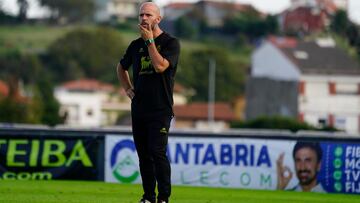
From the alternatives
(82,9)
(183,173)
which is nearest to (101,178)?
(183,173)

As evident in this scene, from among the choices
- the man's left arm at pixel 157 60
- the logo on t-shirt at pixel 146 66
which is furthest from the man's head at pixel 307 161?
the man's left arm at pixel 157 60

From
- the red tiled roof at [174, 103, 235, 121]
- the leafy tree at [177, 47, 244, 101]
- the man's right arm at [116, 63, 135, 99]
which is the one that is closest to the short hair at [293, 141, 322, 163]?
the man's right arm at [116, 63, 135, 99]

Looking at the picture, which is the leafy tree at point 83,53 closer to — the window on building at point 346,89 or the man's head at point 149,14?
the window on building at point 346,89

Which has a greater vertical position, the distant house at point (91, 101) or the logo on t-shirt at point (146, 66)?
the distant house at point (91, 101)

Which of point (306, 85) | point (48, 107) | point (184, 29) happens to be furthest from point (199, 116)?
point (184, 29)

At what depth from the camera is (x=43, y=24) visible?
→ 19588 centimetres

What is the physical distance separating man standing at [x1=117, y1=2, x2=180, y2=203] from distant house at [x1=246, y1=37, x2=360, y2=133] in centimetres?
7966

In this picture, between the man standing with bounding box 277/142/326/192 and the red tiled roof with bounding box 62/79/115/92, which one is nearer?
the man standing with bounding box 277/142/326/192

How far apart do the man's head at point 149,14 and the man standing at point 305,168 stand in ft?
35.0

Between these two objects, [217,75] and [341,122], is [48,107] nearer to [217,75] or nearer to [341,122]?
[341,122]

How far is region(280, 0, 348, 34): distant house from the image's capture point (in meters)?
176

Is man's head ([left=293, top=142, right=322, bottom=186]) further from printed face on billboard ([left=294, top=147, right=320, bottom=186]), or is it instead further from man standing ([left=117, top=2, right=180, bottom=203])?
man standing ([left=117, top=2, right=180, bottom=203])

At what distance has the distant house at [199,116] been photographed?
382 ft

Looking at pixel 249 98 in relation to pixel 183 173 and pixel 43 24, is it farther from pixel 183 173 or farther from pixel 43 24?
pixel 43 24
